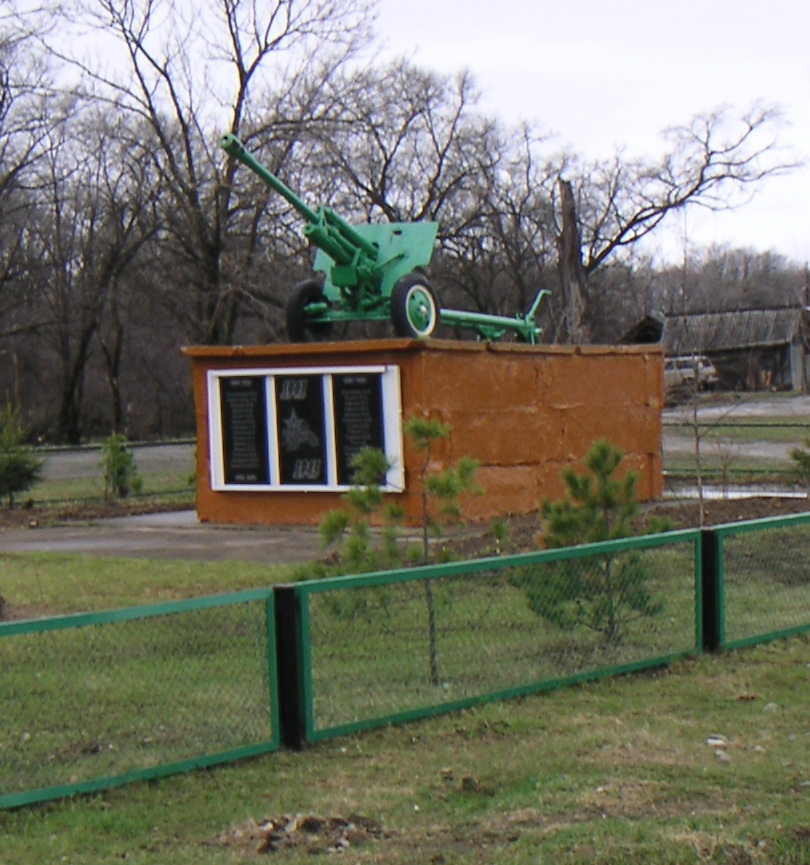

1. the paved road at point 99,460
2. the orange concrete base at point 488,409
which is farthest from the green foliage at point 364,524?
the paved road at point 99,460

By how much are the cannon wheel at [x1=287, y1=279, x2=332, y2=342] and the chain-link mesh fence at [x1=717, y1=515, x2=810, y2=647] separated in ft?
29.8

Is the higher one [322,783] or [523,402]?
[523,402]

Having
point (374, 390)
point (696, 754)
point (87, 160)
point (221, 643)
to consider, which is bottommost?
point (696, 754)

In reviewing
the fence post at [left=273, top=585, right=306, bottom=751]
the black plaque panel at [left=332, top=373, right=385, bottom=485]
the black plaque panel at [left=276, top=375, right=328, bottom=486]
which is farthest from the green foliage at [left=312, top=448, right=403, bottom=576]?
the black plaque panel at [left=276, top=375, right=328, bottom=486]

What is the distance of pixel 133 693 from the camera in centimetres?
625

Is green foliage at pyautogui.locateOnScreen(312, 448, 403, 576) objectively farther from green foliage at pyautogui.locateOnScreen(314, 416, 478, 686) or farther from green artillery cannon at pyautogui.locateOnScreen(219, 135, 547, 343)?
green artillery cannon at pyautogui.locateOnScreen(219, 135, 547, 343)

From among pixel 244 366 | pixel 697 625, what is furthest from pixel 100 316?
pixel 697 625

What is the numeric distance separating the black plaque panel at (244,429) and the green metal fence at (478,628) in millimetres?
8400

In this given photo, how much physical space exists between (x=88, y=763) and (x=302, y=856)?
4.22ft

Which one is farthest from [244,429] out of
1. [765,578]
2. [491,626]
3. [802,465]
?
[491,626]

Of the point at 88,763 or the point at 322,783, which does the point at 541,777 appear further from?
the point at 88,763

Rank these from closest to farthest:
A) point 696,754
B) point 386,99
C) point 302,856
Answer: point 302,856
point 696,754
point 386,99

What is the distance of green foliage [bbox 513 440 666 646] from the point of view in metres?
7.53

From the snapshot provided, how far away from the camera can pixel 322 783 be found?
5852 millimetres
